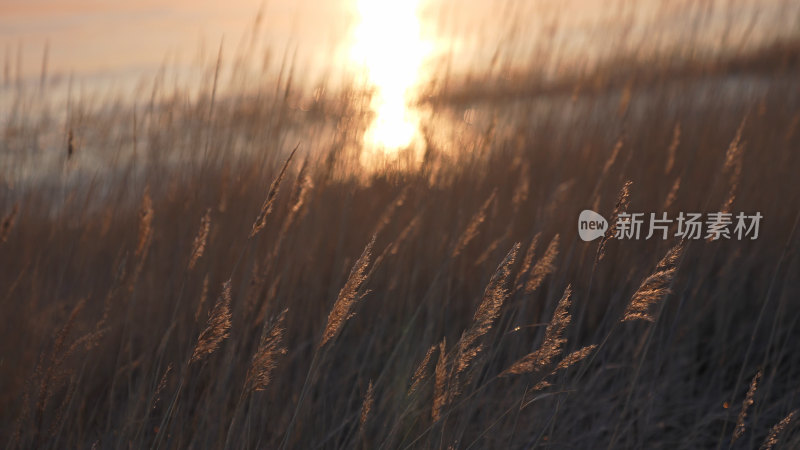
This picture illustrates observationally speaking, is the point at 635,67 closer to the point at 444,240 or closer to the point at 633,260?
the point at 633,260

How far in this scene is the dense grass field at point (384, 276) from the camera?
5.17 feet

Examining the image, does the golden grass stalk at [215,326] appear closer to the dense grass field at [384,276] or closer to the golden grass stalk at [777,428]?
the dense grass field at [384,276]

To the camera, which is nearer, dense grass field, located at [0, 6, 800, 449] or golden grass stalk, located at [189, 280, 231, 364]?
golden grass stalk, located at [189, 280, 231, 364]

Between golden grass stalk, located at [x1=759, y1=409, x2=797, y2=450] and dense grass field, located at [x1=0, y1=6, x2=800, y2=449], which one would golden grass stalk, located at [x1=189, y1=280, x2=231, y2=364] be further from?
golden grass stalk, located at [x1=759, y1=409, x2=797, y2=450]

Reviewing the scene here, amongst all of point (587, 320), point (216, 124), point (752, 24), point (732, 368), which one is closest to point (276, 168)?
point (216, 124)

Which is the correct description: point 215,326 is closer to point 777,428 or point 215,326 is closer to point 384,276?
point 777,428

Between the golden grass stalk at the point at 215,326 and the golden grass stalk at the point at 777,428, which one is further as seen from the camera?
the golden grass stalk at the point at 777,428

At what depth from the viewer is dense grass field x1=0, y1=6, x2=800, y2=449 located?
1.58m

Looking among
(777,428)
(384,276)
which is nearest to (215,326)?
(777,428)

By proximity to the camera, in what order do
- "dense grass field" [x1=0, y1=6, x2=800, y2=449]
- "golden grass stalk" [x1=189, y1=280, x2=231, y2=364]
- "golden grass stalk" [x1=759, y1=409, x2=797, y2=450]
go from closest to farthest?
1. "golden grass stalk" [x1=189, y1=280, x2=231, y2=364]
2. "golden grass stalk" [x1=759, y1=409, x2=797, y2=450]
3. "dense grass field" [x1=0, y1=6, x2=800, y2=449]

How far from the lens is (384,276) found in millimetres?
2152

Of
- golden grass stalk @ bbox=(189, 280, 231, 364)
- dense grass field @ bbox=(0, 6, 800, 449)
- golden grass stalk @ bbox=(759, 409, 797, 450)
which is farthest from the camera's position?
dense grass field @ bbox=(0, 6, 800, 449)

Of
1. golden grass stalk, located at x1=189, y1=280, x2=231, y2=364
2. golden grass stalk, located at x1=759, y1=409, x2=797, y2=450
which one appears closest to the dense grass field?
golden grass stalk, located at x1=759, y1=409, x2=797, y2=450

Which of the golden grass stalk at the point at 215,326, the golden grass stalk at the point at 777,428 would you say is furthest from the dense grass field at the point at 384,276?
the golden grass stalk at the point at 215,326
